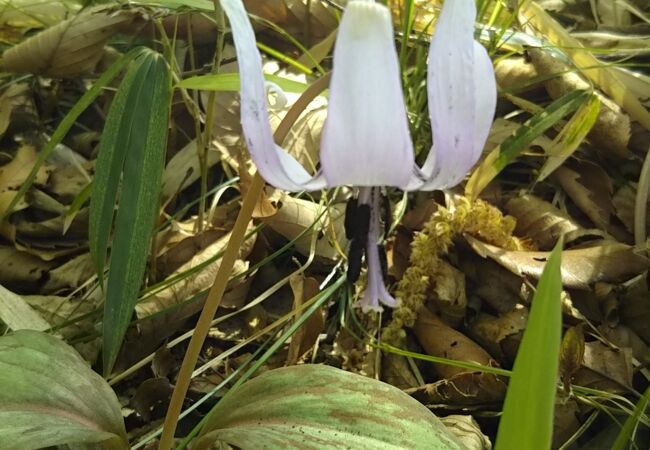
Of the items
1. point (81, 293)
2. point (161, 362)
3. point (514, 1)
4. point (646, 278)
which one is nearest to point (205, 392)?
point (161, 362)

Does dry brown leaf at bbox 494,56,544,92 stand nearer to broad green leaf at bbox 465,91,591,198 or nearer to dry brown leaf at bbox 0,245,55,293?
broad green leaf at bbox 465,91,591,198

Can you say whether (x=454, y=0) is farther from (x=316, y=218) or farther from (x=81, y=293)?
(x=81, y=293)

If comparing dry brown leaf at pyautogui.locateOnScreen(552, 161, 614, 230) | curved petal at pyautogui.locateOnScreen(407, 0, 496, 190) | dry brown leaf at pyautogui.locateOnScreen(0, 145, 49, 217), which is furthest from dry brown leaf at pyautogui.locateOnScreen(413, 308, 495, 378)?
dry brown leaf at pyautogui.locateOnScreen(0, 145, 49, 217)

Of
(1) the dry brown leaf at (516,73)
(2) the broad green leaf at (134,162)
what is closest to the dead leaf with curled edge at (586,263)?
(1) the dry brown leaf at (516,73)

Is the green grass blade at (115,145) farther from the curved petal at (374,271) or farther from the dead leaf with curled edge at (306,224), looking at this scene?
the curved petal at (374,271)

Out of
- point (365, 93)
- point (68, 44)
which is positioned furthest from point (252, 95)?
point (68, 44)

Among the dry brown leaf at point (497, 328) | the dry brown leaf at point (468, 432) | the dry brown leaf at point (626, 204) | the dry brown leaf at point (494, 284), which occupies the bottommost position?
the dry brown leaf at point (468, 432)
